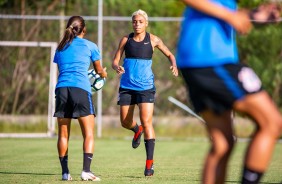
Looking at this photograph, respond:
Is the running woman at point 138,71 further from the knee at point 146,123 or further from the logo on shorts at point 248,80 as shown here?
the logo on shorts at point 248,80

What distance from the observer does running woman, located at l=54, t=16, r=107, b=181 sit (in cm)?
830

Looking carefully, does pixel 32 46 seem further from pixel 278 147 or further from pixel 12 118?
pixel 278 147

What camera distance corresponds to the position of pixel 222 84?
4.73 meters

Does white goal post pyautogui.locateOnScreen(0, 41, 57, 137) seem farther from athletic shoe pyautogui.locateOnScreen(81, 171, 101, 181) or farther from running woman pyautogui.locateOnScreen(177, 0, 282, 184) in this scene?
running woman pyautogui.locateOnScreen(177, 0, 282, 184)

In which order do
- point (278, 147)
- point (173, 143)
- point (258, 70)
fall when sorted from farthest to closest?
point (258, 70) < point (173, 143) < point (278, 147)

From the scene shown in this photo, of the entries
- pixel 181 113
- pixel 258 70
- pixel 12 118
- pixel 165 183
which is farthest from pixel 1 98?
pixel 165 183

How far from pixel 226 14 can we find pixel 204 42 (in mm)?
241

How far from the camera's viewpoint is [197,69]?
480cm

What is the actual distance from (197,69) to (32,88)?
14200mm

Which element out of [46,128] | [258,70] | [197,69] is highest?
[197,69]

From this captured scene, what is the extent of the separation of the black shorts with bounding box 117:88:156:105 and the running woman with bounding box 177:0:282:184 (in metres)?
4.65

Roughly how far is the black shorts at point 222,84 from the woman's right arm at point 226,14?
275mm

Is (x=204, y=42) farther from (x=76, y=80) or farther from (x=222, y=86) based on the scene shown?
(x=76, y=80)

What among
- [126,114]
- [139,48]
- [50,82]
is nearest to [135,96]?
[126,114]
